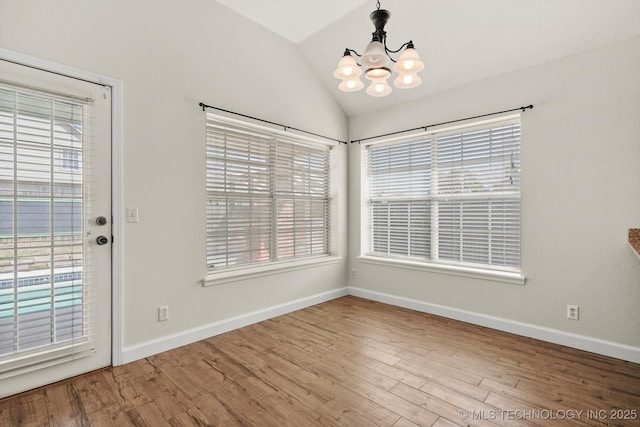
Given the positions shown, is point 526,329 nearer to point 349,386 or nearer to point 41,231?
point 349,386

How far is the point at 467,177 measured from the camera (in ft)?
11.5

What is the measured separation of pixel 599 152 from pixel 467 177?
1109 mm

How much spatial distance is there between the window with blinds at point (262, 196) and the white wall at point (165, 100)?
0.67 feet

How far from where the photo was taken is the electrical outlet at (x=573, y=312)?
9.04ft

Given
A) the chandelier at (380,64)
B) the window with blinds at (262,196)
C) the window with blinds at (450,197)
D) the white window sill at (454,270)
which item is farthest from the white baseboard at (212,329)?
the chandelier at (380,64)

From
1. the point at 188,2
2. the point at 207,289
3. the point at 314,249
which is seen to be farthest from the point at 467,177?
the point at 188,2

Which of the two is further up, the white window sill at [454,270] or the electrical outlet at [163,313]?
the white window sill at [454,270]

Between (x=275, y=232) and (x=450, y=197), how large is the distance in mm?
2055

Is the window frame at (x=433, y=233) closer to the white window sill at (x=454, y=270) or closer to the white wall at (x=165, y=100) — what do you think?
the white window sill at (x=454, y=270)

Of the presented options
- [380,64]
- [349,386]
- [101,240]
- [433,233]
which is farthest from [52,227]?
[433,233]

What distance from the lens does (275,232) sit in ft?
12.2

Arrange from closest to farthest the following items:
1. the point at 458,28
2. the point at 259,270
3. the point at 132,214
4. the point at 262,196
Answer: the point at 132,214 → the point at 458,28 → the point at 259,270 → the point at 262,196

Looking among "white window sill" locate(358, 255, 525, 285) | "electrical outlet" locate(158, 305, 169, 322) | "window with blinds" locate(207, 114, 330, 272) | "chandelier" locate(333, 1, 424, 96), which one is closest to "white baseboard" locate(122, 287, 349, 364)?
"electrical outlet" locate(158, 305, 169, 322)

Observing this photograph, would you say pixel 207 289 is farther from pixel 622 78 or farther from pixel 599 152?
pixel 622 78
